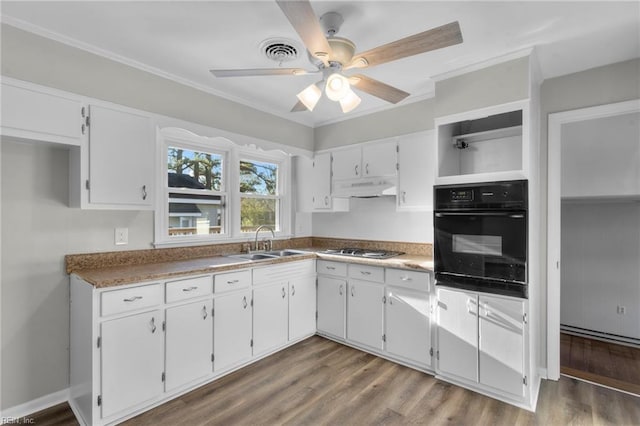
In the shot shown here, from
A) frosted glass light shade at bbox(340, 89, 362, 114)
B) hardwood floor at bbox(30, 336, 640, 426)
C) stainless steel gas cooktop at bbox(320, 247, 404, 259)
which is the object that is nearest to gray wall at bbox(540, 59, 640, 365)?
hardwood floor at bbox(30, 336, 640, 426)

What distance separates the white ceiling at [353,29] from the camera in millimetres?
1854

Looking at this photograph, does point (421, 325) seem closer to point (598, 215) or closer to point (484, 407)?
point (484, 407)

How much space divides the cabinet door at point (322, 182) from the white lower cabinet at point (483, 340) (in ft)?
5.78

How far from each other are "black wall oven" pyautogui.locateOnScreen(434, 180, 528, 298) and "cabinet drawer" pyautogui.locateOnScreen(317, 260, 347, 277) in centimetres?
98

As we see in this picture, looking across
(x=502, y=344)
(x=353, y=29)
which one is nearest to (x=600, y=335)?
(x=502, y=344)

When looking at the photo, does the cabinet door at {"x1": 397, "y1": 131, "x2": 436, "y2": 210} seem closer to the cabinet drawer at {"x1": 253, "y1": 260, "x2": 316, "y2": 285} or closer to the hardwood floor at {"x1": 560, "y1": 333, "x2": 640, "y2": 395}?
the cabinet drawer at {"x1": 253, "y1": 260, "x2": 316, "y2": 285}

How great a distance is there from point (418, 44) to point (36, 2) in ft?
7.19

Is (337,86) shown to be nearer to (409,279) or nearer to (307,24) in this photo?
(307,24)

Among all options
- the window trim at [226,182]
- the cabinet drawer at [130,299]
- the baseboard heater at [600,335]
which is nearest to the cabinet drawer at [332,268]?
the window trim at [226,182]

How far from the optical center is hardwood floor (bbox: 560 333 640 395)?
103 inches

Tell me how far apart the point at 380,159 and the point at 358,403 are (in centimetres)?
227

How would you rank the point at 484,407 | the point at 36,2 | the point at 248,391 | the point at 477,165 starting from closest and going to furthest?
the point at 36,2 < the point at 484,407 < the point at 248,391 < the point at 477,165

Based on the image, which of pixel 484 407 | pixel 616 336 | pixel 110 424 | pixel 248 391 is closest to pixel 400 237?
pixel 484 407

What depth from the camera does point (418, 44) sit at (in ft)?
5.28
